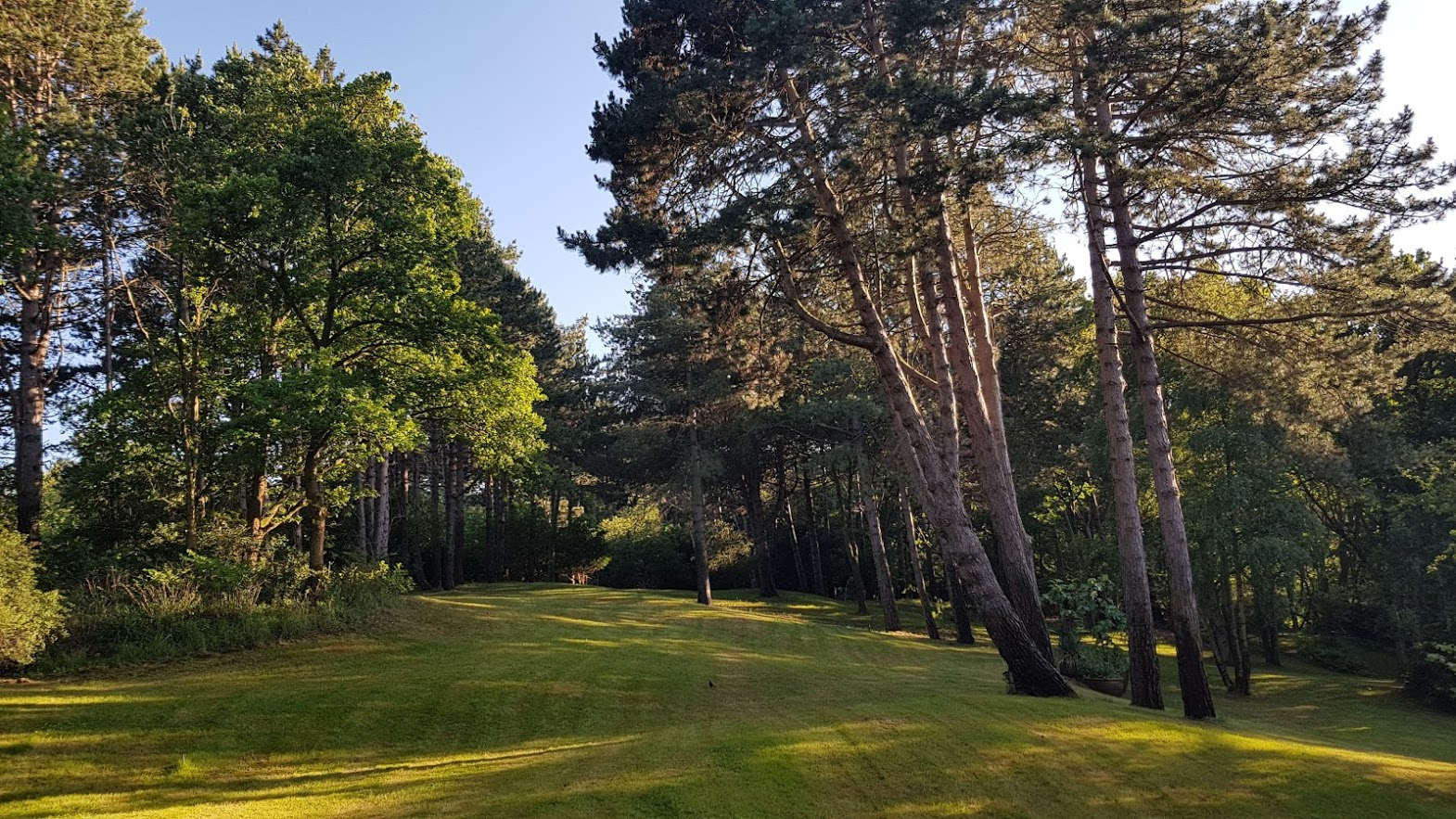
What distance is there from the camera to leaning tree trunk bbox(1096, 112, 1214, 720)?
12.0 metres

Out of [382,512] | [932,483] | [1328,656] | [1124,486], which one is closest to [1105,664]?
[1124,486]

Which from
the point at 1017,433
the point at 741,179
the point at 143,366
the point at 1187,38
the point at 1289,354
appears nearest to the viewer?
the point at 1187,38

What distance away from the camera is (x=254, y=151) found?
16.6 m

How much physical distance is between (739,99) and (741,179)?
5.29 ft

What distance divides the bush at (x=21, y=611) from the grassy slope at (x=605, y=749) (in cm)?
74

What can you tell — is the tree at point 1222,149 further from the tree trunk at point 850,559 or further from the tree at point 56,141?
the tree trunk at point 850,559

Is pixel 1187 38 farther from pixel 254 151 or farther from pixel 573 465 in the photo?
pixel 573 465

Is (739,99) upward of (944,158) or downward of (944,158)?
upward

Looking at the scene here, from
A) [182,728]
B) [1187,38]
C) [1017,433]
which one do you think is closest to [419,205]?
[182,728]

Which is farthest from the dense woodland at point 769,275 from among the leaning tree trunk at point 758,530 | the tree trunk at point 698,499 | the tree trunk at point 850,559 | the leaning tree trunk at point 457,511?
the leaning tree trunk at point 758,530

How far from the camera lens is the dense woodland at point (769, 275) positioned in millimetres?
11820

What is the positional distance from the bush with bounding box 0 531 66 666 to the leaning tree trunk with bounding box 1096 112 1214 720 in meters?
17.3

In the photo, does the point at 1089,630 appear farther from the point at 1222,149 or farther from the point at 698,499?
the point at 698,499

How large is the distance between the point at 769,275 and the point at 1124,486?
7.60 m
